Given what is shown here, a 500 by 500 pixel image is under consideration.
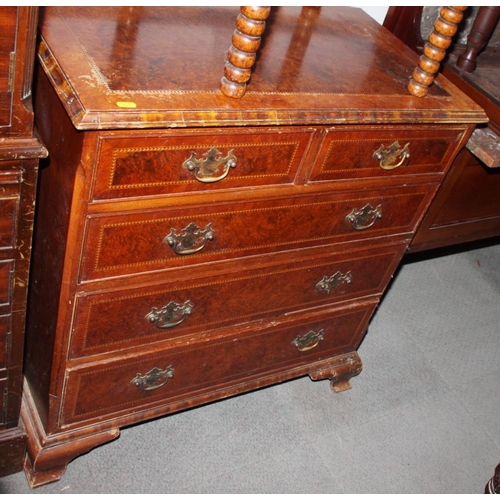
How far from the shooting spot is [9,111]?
Answer: 1204 millimetres

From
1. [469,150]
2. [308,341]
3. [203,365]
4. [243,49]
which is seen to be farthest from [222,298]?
[469,150]

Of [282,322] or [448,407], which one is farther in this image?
[448,407]

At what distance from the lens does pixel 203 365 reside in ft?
6.36

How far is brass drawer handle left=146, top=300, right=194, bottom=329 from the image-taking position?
167 cm

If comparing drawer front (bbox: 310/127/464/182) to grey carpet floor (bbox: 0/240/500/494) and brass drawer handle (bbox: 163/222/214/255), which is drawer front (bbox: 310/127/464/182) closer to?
brass drawer handle (bbox: 163/222/214/255)

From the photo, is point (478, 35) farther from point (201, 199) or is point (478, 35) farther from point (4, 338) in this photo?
point (4, 338)

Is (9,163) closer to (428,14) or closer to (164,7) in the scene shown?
(164,7)

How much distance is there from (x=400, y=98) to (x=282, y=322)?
771 mm

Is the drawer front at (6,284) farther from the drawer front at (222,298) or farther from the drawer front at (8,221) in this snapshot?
the drawer front at (222,298)

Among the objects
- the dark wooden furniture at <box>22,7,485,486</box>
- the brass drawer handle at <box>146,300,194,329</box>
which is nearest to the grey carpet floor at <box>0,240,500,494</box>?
the dark wooden furniture at <box>22,7,485,486</box>

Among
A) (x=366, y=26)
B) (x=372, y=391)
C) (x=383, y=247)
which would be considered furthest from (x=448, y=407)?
(x=366, y=26)

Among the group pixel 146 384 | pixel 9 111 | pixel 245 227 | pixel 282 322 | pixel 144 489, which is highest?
pixel 9 111

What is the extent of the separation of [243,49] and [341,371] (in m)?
1.41

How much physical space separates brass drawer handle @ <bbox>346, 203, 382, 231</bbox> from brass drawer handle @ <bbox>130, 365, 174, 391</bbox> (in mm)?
683
